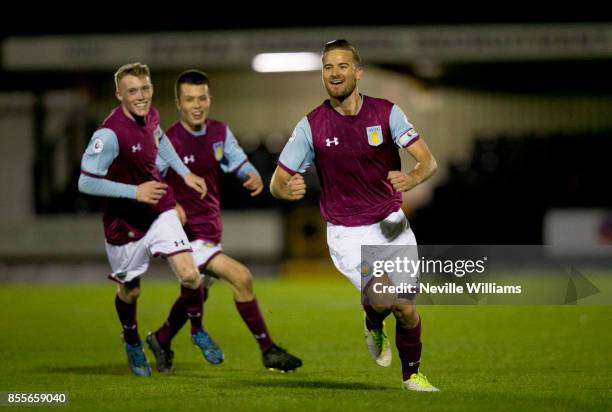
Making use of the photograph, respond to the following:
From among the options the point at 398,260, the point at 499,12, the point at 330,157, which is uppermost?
the point at 499,12

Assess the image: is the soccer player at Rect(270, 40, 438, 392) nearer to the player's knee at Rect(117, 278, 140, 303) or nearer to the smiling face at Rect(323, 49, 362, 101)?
the smiling face at Rect(323, 49, 362, 101)

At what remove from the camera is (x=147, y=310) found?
12859 millimetres

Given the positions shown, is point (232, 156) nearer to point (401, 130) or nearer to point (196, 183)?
point (196, 183)

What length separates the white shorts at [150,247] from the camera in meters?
7.64

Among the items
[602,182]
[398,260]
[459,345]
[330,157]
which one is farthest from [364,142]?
[602,182]

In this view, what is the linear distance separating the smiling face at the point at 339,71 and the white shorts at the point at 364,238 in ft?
2.75

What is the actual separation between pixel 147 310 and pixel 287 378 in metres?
5.57

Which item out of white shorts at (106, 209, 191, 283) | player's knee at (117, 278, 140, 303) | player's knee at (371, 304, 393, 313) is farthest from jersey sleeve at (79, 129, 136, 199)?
player's knee at (371, 304, 393, 313)

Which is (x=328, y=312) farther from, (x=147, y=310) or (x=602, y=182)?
(x=602, y=182)

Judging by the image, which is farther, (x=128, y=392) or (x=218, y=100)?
(x=218, y=100)

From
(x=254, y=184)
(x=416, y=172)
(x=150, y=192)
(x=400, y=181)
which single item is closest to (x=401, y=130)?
(x=416, y=172)

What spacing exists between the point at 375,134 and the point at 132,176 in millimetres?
1961

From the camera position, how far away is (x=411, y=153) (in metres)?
6.55

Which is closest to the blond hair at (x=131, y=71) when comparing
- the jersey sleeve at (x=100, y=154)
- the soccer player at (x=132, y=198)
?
the soccer player at (x=132, y=198)
